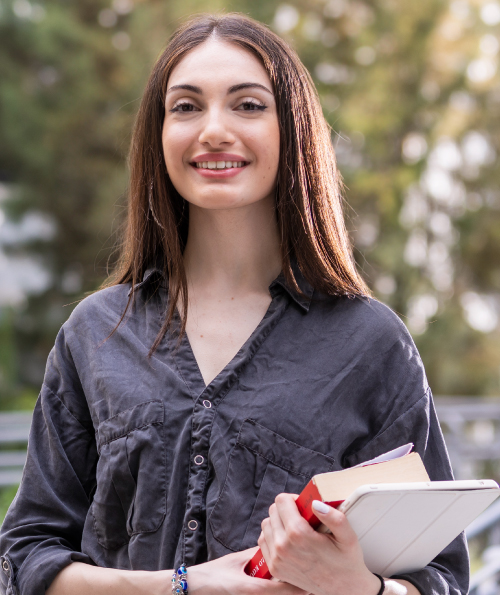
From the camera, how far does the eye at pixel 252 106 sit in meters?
1.35

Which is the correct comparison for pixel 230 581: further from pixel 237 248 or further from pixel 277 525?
pixel 237 248

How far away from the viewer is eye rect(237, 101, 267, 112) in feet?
4.43

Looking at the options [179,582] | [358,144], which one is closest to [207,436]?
[179,582]

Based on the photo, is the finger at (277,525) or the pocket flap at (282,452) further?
the pocket flap at (282,452)

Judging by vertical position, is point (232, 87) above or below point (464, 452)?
above

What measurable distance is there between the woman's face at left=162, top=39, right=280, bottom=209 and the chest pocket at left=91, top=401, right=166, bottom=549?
0.40 metres

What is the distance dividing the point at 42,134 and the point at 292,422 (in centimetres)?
801

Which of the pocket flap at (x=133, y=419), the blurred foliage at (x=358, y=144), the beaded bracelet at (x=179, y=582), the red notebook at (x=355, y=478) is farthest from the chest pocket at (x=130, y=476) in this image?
the blurred foliage at (x=358, y=144)

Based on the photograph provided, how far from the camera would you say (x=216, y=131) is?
51.4 inches

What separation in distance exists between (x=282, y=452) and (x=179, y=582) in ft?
0.86

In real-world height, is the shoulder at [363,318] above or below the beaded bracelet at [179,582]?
above

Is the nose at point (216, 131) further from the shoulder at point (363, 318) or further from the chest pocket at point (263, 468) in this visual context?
the chest pocket at point (263, 468)

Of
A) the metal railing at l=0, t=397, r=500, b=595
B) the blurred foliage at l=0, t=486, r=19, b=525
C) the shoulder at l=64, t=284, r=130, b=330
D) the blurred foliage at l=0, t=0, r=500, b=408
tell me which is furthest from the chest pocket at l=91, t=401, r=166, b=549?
the blurred foliage at l=0, t=0, r=500, b=408

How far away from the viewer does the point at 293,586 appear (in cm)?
112
